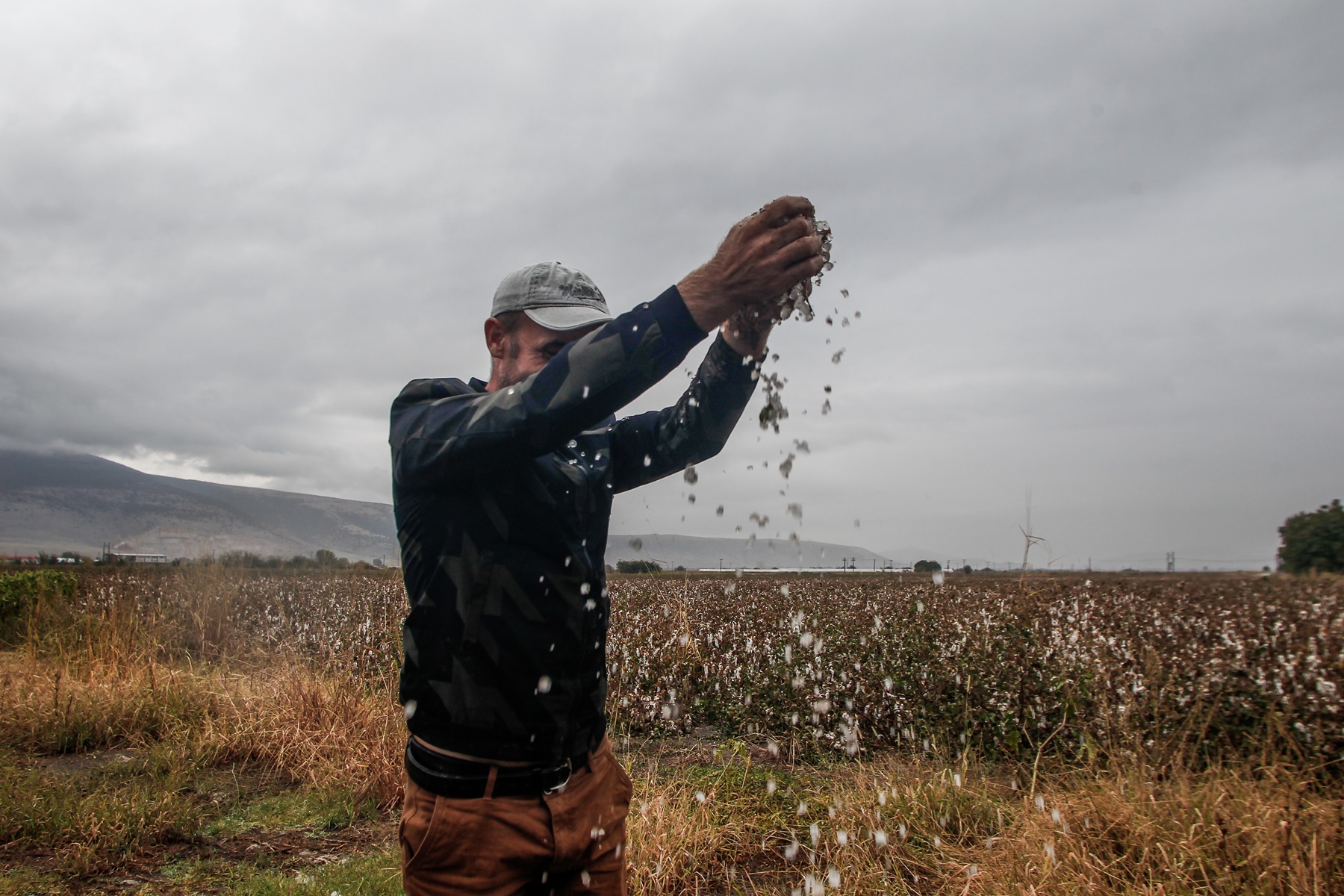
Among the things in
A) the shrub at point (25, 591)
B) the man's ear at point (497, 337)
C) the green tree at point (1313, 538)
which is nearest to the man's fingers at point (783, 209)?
the man's ear at point (497, 337)

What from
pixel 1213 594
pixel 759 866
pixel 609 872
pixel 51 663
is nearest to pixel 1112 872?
pixel 759 866

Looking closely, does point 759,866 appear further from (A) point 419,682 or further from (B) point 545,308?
(B) point 545,308

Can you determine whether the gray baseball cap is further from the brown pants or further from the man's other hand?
the brown pants

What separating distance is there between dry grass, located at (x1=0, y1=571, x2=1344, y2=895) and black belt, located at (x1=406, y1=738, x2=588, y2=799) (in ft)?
6.45

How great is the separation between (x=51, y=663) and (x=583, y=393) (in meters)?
8.26

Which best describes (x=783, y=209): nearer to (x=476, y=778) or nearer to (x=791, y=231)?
(x=791, y=231)

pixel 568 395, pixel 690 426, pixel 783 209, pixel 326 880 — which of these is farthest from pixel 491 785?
pixel 326 880

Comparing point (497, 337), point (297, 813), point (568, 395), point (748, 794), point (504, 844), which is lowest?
point (297, 813)

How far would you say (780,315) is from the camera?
2105 mm

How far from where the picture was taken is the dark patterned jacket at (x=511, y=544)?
5.13 ft

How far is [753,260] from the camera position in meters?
1.57

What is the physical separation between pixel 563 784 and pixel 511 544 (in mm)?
551

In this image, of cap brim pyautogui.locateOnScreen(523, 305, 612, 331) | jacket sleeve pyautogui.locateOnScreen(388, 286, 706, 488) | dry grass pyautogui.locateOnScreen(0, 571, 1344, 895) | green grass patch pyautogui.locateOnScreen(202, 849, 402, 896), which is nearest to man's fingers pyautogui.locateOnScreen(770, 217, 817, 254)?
jacket sleeve pyautogui.locateOnScreen(388, 286, 706, 488)

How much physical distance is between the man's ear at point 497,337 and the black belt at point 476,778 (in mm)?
947
